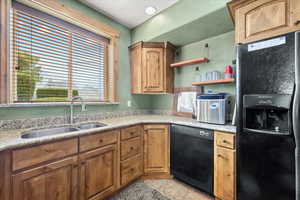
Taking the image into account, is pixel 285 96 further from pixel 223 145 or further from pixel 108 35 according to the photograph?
pixel 108 35

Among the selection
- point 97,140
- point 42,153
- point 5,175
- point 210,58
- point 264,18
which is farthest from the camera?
point 210,58

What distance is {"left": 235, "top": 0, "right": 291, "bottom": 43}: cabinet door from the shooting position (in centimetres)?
120

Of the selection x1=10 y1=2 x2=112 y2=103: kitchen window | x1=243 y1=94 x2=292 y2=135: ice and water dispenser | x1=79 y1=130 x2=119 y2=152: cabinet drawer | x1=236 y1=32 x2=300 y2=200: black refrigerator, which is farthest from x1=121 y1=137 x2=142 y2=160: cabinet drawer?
x1=243 y1=94 x2=292 y2=135: ice and water dispenser

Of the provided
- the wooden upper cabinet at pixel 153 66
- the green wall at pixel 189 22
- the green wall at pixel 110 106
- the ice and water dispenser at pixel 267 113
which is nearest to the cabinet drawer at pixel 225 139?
the ice and water dispenser at pixel 267 113

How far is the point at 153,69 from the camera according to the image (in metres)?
2.46

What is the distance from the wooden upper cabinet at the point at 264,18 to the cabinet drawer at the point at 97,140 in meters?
1.76

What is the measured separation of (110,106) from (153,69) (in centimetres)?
101

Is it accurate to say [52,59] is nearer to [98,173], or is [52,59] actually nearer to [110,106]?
[110,106]

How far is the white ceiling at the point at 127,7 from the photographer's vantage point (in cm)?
195

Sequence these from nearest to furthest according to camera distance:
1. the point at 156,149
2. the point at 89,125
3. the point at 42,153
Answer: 1. the point at 42,153
2. the point at 89,125
3. the point at 156,149

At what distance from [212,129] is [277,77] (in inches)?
30.5

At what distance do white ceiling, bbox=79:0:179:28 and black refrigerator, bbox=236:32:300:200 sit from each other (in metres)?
1.35

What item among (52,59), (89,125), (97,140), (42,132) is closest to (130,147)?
(97,140)

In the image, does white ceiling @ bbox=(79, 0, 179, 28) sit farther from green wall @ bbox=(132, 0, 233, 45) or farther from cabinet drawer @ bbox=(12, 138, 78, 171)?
cabinet drawer @ bbox=(12, 138, 78, 171)
